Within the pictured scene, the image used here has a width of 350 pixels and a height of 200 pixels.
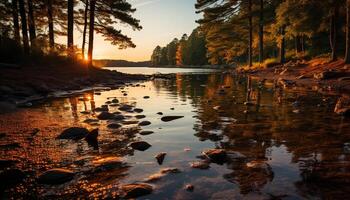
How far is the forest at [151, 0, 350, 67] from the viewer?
2237cm

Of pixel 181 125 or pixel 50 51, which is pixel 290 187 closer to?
pixel 181 125

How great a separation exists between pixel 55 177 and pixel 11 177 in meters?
0.52

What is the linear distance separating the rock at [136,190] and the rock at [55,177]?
742mm

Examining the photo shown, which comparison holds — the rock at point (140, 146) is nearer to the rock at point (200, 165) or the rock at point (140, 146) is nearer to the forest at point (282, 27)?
the rock at point (200, 165)

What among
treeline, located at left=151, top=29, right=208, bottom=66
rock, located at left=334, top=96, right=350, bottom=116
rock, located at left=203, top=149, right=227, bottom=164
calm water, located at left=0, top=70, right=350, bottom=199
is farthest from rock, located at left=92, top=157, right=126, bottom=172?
treeline, located at left=151, top=29, right=208, bottom=66

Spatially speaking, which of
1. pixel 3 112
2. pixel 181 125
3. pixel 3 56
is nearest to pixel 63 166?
pixel 181 125

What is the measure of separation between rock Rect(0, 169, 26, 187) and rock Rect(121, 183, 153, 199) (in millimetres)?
1254

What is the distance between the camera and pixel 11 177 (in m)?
3.65

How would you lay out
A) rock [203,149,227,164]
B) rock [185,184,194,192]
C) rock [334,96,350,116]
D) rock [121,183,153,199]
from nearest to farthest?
rock [121,183,153,199] → rock [185,184,194,192] → rock [203,149,227,164] → rock [334,96,350,116]

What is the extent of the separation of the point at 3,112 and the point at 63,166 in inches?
Answer: 210

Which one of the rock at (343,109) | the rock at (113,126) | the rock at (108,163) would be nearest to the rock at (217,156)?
the rock at (108,163)

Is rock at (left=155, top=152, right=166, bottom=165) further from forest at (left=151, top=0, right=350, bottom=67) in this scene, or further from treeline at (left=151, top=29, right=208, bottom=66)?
treeline at (left=151, top=29, right=208, bottom=66)

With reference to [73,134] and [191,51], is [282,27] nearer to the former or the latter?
[73,134]

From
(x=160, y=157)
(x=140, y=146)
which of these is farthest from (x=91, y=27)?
(x=160, y=157)
